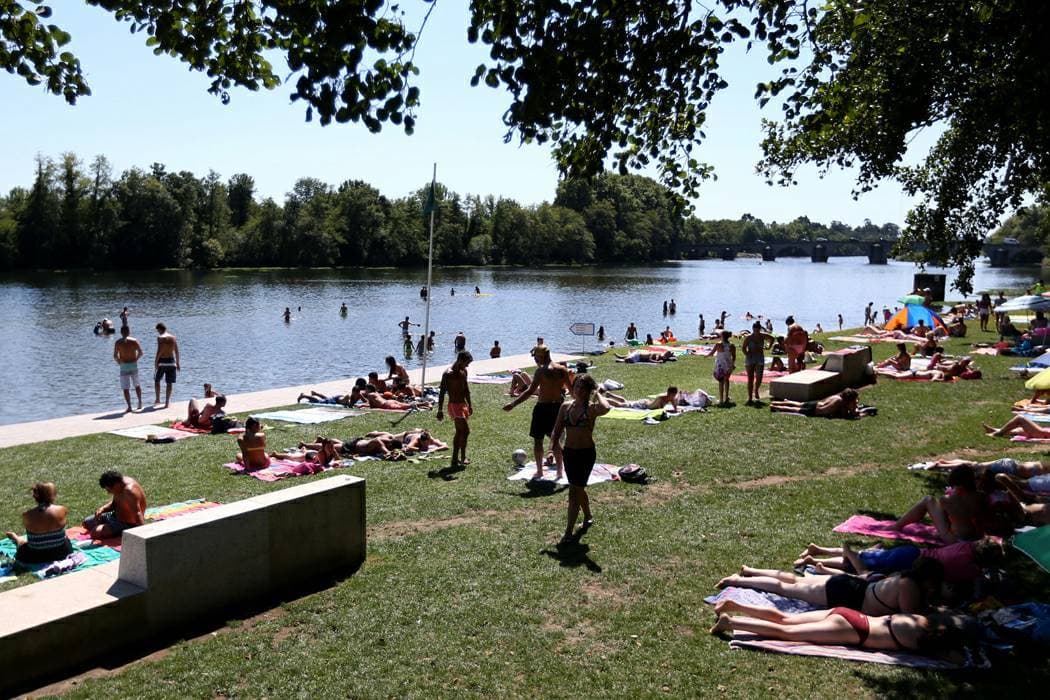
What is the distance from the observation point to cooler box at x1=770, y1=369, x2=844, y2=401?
15875mm

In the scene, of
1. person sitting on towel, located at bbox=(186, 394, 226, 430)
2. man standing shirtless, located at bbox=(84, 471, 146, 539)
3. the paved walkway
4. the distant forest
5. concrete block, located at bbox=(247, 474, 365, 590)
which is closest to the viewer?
concrete block, located at bbox=(247, 474, 365, 590)

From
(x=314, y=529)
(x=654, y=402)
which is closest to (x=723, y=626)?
(x=314, y=529)

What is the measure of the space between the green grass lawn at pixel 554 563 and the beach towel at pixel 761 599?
0.72 ft

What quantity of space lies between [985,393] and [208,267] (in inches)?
3810

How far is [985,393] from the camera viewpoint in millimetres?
16969

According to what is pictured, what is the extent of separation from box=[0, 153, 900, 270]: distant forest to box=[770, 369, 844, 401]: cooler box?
50197 mm

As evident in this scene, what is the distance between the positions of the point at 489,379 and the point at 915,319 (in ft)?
60.7

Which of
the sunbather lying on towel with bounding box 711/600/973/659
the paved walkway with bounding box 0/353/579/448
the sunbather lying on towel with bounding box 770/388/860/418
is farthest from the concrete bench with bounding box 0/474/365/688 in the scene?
the sunbather lying on towel with bounding box 770/388/860/418

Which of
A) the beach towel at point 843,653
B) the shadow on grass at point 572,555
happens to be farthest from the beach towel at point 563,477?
the beach towel at point 843,653

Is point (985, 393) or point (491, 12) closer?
point (491, 12)

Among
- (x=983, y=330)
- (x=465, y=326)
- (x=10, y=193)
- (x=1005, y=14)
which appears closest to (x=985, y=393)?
(x=1005, y=14)

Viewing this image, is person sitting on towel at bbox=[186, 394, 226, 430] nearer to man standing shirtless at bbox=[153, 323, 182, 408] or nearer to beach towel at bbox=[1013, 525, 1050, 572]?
man standing shirtless at bbox=[153, 323, 182, 408]

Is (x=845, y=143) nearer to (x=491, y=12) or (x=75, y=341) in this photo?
(x=491, y=12)

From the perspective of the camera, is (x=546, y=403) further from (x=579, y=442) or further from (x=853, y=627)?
(x=853, y=627)
